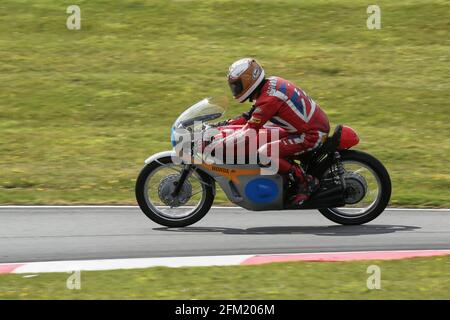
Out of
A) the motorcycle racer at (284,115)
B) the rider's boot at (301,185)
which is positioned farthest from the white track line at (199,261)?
the motorcycle racer at (284,115)

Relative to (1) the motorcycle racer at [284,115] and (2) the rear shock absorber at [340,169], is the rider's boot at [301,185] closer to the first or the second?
(1) the motorcycle racer at [284,115]

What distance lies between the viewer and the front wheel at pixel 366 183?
11398 millimetres

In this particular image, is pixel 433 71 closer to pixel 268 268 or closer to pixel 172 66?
pixel 172 66

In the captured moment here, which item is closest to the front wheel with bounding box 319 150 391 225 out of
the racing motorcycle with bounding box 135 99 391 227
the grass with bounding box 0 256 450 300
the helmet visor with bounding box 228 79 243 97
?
the racing motorcycle with bounding box 135 99 391 227

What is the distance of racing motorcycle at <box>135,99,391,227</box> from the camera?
37.4ft

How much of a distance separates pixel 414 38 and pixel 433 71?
7.02ft

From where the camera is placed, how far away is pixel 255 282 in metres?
9.04

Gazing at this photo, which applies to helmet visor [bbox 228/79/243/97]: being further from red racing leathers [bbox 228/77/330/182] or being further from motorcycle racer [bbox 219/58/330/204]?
red racing leathers [bbox 228/77/330/182]

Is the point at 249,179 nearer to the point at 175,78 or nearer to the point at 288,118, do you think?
the point at 288,118

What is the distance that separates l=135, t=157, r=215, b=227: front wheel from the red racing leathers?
81 centimetres

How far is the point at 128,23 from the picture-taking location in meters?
24.0

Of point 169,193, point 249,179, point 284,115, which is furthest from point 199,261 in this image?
point 284,115

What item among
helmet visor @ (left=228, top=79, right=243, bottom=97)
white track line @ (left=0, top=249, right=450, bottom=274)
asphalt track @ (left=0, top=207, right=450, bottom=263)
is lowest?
white track line @ (left=0, top=249, right=450, bottom=274)

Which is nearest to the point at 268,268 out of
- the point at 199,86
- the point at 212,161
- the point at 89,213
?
the point at 212,161
